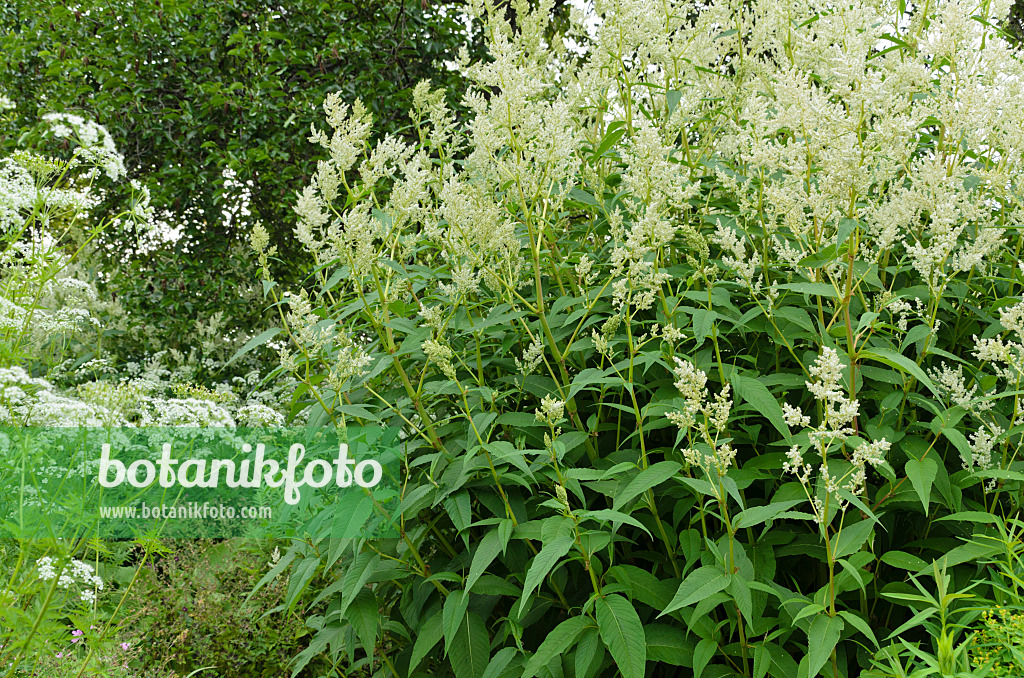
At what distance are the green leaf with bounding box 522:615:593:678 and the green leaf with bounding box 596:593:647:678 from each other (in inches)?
2.4

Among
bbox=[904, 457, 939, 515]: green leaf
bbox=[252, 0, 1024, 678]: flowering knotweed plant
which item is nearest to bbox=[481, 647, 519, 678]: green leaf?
bbox=[252, 0, 1024, 678]: flowering knotweed plant

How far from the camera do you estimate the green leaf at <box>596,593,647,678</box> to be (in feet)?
6.54

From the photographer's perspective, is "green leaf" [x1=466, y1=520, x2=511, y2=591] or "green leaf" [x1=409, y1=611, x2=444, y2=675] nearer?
"green leaf" [x1=466, y1=520, x2=511, y2=591]

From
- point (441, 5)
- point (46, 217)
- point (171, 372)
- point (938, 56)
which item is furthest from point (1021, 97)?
point (171, 372)

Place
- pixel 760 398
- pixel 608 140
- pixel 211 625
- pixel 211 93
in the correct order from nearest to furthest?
pixel 760 398
pixel 608 140
pixel 211 625
pixel 211 93

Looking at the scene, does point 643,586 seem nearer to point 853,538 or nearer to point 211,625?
point 853,538

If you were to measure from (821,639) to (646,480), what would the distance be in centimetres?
58

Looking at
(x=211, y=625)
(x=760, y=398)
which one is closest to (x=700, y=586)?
(x=760, y=398)

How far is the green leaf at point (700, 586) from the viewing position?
1911 mm

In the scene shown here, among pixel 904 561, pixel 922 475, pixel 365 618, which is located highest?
pixel 922 475

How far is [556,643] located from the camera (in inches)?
82.7

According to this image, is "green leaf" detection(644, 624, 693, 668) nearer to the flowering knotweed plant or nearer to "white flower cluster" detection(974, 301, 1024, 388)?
the flowering knotweed plant

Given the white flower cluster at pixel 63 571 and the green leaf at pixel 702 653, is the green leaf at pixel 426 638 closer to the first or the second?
the green leaf at pixel 702 653

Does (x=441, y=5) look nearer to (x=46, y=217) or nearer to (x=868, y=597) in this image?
(x=46, y=217)
